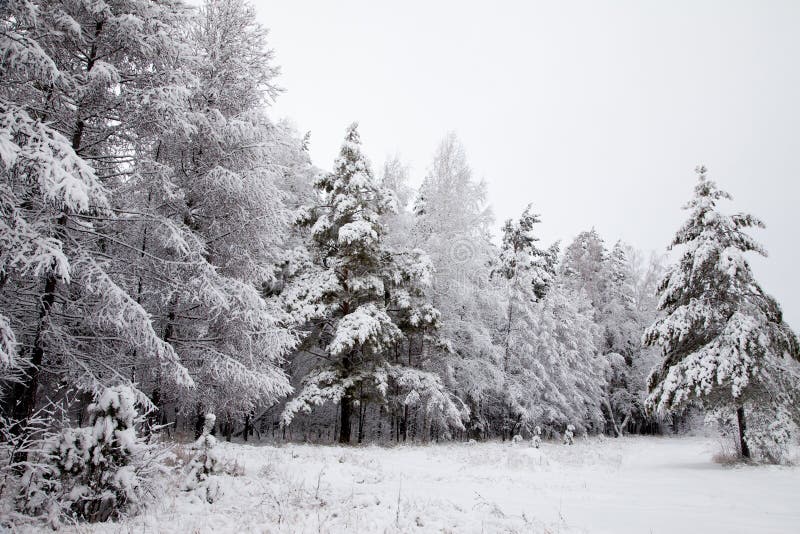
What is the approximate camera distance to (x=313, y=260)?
19.0 meters

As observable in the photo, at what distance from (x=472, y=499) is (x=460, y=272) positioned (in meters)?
13.1

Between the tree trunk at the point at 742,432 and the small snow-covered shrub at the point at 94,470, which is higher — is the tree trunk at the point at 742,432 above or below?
below

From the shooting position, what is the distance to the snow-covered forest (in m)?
5.78

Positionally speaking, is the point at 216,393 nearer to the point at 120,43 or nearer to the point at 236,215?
the point at 236,215

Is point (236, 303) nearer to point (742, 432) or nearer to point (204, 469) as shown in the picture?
point (204, 469)

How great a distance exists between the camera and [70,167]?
226 inches

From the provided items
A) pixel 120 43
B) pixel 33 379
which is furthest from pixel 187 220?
pixel 33 379

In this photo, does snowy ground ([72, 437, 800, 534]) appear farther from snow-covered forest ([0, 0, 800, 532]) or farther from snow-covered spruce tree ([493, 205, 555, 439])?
snow-covered spruce tree ([493, 205, 555, 439])

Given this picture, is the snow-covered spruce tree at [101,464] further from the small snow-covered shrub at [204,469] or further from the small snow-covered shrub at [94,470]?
the small snow-covered shrub at [204,469]

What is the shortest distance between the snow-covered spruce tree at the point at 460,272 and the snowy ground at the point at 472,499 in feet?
22.5

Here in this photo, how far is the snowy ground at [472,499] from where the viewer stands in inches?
223

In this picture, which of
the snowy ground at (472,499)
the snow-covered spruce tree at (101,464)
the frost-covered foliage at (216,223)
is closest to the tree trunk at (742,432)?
the snowy ground at (472,499)

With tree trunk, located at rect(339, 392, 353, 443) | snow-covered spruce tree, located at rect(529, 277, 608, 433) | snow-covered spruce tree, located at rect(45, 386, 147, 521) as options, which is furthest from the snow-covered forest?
snow-covered spruce tree, located at rect(529, 277, 608, 433)

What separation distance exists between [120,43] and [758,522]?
525 inches
